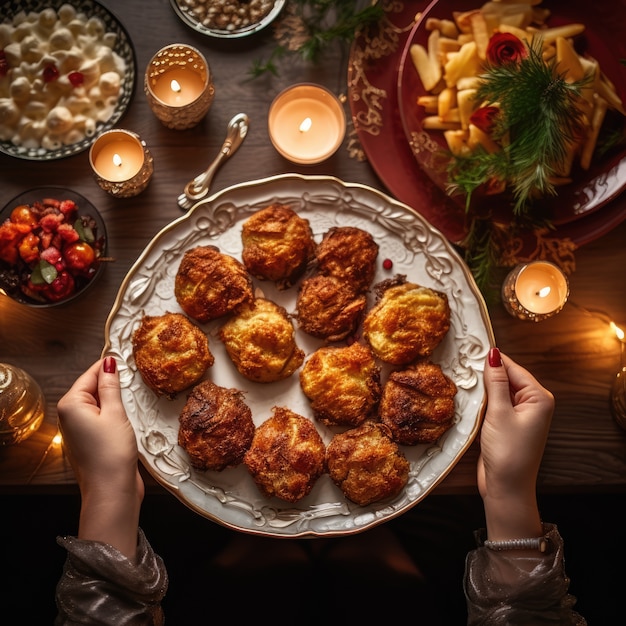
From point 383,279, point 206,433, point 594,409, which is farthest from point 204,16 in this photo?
point 594,409

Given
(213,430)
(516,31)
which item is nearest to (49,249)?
(213,430)

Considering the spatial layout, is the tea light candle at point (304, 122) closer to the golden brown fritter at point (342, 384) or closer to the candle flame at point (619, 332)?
the golden brown fritter at point (342, 384)

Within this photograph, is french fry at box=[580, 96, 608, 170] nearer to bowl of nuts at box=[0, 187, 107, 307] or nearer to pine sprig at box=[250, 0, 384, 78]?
pine sprig at box=[250, 0, 384, 78]

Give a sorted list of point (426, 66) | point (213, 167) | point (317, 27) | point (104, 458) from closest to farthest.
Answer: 1. point (104, 458)
2. point (426, 66)
3. point (213, 167)
4. point (317, 27)

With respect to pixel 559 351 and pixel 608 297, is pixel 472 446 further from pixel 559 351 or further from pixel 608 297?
pixel 608 297

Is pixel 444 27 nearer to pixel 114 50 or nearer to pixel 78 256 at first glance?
pixel 114 50

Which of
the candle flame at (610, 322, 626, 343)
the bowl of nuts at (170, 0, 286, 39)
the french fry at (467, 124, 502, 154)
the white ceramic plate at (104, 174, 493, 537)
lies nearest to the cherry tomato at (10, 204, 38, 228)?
the white ceramic plate at (104, 174, 493, 537)

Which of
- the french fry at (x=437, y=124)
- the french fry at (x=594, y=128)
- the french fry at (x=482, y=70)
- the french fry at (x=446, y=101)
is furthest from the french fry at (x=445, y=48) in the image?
the french fry at (x=594, y=128)
